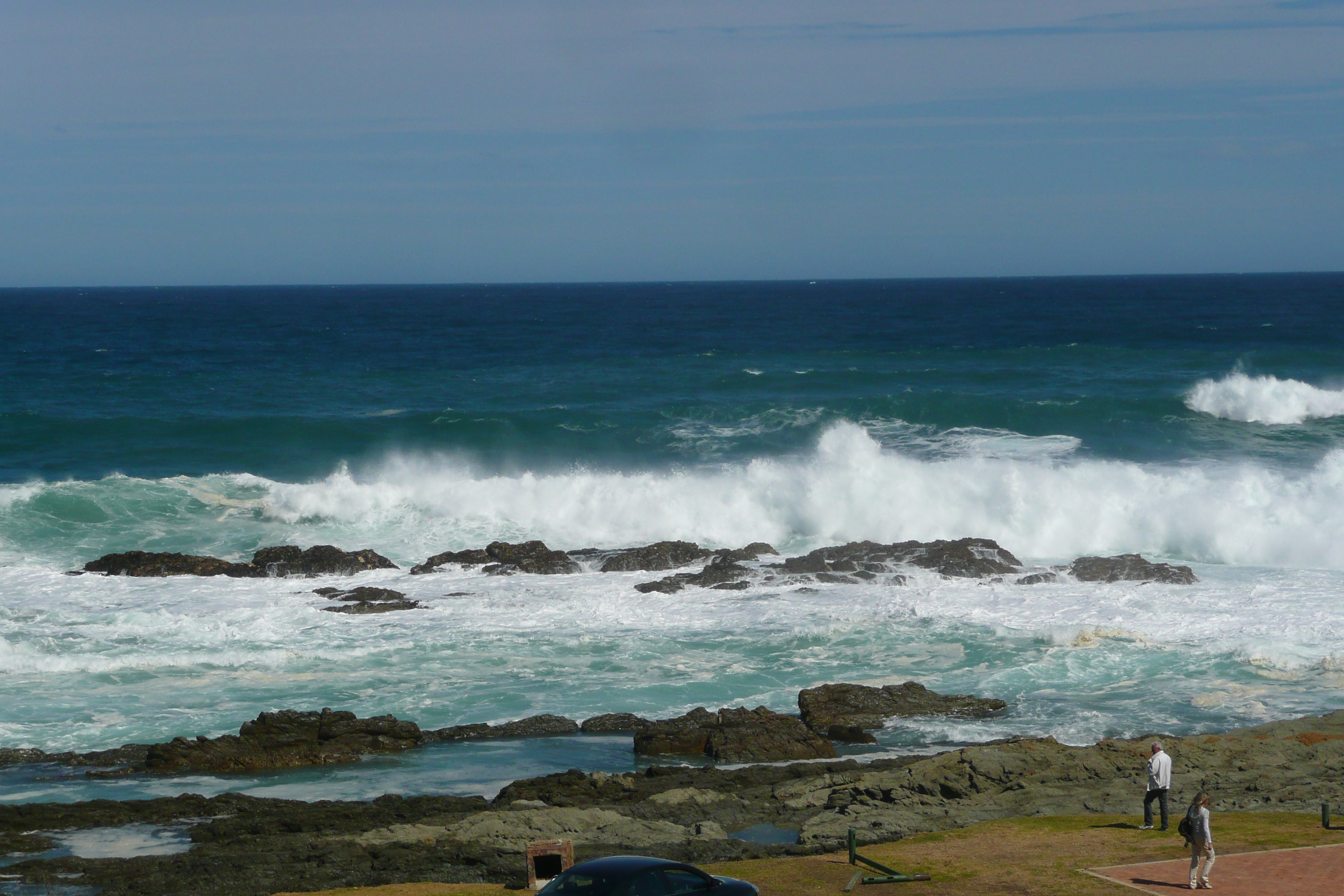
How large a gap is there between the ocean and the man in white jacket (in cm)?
405

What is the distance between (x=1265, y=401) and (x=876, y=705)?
118ft

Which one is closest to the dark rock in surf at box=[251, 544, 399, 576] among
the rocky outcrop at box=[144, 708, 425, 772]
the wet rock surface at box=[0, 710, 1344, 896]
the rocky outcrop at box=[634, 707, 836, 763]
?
the rocky outcrop at box=[144, 708, 425, 772]

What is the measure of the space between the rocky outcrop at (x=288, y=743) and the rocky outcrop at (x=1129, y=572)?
16490 millimetres

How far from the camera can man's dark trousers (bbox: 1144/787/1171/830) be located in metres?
15.1

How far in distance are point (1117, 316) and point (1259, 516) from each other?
2680 inches

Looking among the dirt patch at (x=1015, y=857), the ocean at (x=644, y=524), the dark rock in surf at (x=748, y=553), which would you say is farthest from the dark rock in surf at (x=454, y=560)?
the dirt patch at (x=1015, y=857)

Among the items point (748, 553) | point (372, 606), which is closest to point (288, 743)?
point (372, 606)

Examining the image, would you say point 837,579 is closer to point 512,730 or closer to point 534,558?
point 534,558

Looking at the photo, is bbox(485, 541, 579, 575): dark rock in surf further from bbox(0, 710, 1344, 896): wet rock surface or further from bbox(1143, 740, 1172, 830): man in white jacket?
bbox(1143, 740, 1172, 830): man in white jacket

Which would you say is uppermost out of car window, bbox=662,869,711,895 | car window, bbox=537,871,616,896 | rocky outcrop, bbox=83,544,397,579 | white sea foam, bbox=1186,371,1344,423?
white sea foam, bbox=1186,371,1344,423

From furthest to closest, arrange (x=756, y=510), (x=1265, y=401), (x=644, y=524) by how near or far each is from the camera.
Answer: (x=1265, y=401)
(x=756, y=510)
(x=644, y=524)

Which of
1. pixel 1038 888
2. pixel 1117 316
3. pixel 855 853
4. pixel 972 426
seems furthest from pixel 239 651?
pixel 1117 316

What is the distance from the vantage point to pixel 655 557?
31.2 m

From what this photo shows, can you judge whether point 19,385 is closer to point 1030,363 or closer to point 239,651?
point 239,651
